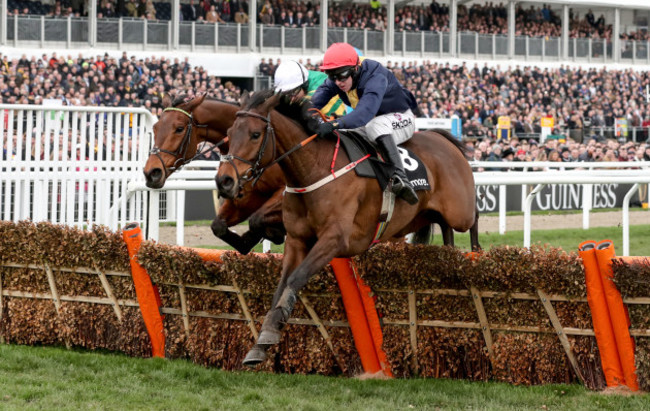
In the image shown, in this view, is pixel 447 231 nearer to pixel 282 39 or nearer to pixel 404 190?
pixel 404 190

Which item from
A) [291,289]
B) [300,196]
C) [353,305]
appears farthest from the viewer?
[353,305]

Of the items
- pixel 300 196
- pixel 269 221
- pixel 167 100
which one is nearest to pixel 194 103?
pixel 167 100

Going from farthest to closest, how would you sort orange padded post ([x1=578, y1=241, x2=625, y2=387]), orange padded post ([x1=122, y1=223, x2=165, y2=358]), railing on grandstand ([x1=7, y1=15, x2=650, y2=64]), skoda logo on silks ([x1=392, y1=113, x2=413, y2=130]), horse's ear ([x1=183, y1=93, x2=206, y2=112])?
railing on grandstand ([x1=7, y1=15, x2=650, y2=64]) → horse's ear ([x1=183, y1=93, x2=206, y2=112]) → skoda logo on silks ([x1=392, y1=113, x2=413, y2=130]) → orange padded post ([x1=122, y1=223, x2=165, y2=358]) → orange padded post ([x1=578, y1=241, x2=625, y2=387])

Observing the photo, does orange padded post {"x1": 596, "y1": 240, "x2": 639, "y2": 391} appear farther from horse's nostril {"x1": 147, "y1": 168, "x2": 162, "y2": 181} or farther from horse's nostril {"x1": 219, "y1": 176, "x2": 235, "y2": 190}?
horse's nostril {"x1": 147, "y1": 168, "x2": 162, "y2": 181}

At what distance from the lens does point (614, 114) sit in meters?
27.8

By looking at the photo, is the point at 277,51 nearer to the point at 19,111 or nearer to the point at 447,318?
the point at 19,111

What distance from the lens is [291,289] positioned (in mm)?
4730

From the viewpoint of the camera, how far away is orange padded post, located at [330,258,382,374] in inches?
204

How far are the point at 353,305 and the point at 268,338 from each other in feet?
2.31

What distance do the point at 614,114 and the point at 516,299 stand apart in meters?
24.4

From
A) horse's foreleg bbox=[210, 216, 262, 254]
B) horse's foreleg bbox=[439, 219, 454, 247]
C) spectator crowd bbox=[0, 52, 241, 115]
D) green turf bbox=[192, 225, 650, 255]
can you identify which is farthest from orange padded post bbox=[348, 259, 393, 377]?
spectator crowd bbox=[0, 52, 241, 115]

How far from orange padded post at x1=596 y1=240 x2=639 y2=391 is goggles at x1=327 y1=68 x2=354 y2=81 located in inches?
70.9

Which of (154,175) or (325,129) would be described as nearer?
(325,129)

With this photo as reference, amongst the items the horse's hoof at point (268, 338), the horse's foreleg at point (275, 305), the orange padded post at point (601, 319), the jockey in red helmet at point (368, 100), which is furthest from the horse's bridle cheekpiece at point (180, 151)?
the orange padded post at point (601, 319)
